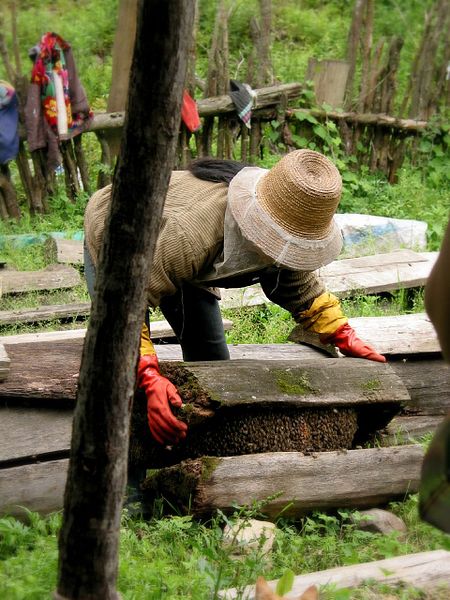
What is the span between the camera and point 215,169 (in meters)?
4.18

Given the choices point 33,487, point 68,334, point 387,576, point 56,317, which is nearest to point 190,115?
point 56,317

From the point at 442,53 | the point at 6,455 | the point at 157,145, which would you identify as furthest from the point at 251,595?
the point at 442,53

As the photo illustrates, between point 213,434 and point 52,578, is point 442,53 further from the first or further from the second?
point 52,578

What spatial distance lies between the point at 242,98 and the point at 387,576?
6789 mm

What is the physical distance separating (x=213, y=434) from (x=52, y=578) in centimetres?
134

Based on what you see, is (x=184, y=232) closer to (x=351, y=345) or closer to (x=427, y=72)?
(x=351, y=345)

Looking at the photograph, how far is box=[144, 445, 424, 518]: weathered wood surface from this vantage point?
386 cm

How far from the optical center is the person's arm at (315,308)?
4441mm

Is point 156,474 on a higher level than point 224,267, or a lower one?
lower

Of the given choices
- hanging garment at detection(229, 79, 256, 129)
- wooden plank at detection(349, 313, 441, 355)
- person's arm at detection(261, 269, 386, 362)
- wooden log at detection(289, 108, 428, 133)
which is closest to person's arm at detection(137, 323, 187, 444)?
person's arm at detection(261, 269, 386, 362)

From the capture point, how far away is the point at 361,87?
401 inches

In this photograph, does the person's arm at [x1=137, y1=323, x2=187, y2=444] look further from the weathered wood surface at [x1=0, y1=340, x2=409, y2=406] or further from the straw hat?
the straw hat

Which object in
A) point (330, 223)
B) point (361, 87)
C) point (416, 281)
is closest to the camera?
point (330, 223)

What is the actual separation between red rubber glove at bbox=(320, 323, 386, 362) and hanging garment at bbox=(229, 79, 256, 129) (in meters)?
5.09
